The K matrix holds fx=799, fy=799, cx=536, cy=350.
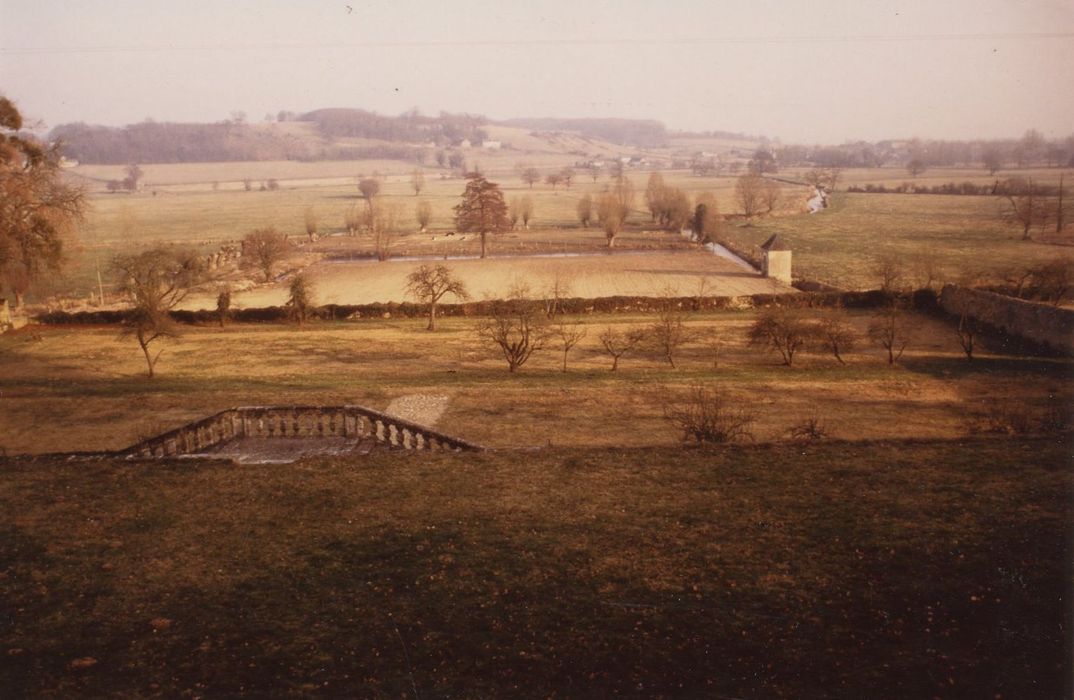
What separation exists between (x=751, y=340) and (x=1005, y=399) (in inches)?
446

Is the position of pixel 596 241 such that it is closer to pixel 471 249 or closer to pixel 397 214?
pixel 471 249

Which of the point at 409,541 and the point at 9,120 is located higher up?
the point at 9,120

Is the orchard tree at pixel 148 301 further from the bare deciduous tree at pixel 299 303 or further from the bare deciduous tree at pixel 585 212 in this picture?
the bare deciduous tree at pixel 585 212

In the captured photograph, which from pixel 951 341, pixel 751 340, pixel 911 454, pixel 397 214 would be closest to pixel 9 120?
pixel 751 340

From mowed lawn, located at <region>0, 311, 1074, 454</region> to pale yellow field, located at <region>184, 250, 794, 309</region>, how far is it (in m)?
14.7

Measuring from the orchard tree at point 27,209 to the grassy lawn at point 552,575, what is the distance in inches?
1184

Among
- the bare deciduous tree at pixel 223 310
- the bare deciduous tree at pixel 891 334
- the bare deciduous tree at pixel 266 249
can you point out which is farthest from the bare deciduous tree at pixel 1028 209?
the bare deciduous tree at pixel 223 310

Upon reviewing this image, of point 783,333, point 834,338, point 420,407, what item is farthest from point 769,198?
point 420,407

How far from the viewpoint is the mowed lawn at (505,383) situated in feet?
84.9

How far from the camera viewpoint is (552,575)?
501 inches

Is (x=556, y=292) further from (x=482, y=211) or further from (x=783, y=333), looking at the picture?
(x=482, y=211)

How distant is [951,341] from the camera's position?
39.8m

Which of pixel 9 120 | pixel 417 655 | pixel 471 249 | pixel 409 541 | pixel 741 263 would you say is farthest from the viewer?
pixel 471 249

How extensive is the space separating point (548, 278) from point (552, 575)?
189 ft
